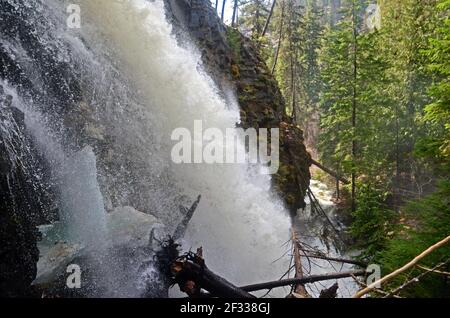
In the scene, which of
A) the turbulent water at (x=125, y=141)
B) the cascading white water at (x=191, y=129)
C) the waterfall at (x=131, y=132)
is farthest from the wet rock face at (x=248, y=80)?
the waterfall at (x=131, y=132)

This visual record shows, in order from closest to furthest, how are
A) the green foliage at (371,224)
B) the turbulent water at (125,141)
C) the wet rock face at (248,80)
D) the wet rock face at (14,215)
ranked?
the wet rock face at (14,215) → the turbulent water at (125,141) → the green foliage at (371,224) → the wet rock face at (248,80)

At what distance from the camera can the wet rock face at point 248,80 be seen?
15820mm

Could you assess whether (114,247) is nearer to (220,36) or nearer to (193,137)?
(193,137)

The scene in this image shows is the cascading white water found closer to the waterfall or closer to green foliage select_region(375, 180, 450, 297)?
the waterfall

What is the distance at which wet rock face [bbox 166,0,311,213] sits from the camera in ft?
51.9

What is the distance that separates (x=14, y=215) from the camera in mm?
5832

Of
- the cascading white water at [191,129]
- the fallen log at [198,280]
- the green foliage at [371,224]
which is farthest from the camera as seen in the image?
the cascading white water at [191,129]

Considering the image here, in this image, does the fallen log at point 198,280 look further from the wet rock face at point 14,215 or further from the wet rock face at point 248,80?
the wet rock face at point 248,80

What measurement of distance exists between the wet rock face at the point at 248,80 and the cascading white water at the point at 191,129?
3.09 meters

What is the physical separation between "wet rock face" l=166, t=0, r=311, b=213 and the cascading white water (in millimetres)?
3090

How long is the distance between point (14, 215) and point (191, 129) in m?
6.62

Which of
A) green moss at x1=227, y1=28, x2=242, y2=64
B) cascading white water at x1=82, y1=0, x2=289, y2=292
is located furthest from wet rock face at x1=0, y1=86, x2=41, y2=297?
green moss at x1=227, y1=28, x2=242, y2=64
